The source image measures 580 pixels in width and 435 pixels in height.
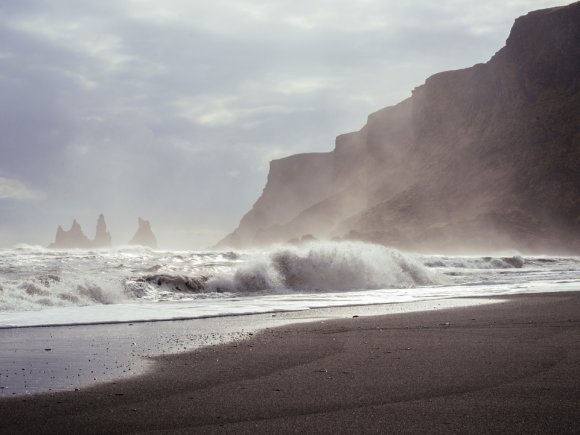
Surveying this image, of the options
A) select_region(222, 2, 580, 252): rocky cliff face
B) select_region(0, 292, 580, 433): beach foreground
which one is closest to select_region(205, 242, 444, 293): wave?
select_region(0, 292, 580, 433): beach foreground

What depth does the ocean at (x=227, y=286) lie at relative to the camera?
1295cm

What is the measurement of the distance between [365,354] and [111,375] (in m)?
2.45

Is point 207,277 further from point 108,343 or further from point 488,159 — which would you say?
point 488,159

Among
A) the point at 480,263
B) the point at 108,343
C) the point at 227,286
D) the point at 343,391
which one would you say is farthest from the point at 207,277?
the point at 480,263

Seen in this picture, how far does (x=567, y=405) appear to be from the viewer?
150 inches

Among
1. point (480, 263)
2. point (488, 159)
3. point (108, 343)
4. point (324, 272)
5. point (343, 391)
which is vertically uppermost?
point (488, 159)

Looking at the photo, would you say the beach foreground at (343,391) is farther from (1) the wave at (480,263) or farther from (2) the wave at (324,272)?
(1) the wave at (480,263)

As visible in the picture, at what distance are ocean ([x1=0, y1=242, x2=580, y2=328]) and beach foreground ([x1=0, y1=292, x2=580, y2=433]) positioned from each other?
5.42 metres

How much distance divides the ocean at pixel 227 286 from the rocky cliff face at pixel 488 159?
56124 mm

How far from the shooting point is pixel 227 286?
19812 mm

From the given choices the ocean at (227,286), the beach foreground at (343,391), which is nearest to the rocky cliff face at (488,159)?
the ocean at (227,286)

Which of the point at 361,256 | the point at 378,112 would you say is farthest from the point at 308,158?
the point at 361,256

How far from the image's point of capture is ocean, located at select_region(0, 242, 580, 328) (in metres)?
13.0

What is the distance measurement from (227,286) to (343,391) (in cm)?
1552
